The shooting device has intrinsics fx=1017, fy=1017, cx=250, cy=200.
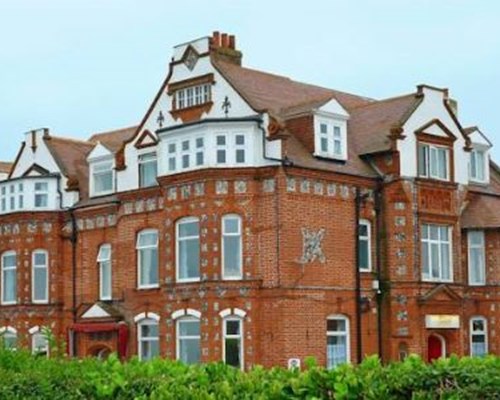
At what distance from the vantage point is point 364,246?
33250 millimetres

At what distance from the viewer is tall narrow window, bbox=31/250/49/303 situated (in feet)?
127

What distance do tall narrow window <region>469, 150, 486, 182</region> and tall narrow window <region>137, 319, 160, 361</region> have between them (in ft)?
43.6

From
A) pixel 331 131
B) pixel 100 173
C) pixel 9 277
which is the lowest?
pixel 9 277

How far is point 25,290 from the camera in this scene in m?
38.5

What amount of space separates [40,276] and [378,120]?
14.1 meters

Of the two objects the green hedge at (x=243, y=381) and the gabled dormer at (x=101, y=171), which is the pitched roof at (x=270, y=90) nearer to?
the gabled dormer at (x=101, y=171)

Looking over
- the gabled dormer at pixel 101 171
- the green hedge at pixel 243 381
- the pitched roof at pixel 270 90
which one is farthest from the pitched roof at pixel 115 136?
the green hedge at pixel 243 381

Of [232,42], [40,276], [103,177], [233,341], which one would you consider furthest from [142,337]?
[232,42]

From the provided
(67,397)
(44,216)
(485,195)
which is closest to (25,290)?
(44,216)

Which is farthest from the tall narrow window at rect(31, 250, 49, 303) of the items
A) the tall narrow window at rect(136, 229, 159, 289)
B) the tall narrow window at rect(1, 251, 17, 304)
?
the tall narrow window at rect(136, 229, 159, 289)

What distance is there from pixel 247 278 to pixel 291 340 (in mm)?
2238

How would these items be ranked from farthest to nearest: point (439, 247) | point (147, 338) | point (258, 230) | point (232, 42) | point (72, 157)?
point (72, 157) → point (232, 42) → point (439, 247) → point (147, 338) → point (258, 230)

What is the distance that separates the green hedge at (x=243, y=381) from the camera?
10391 mm

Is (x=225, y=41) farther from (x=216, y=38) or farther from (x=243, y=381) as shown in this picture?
(x=243, y=381)
